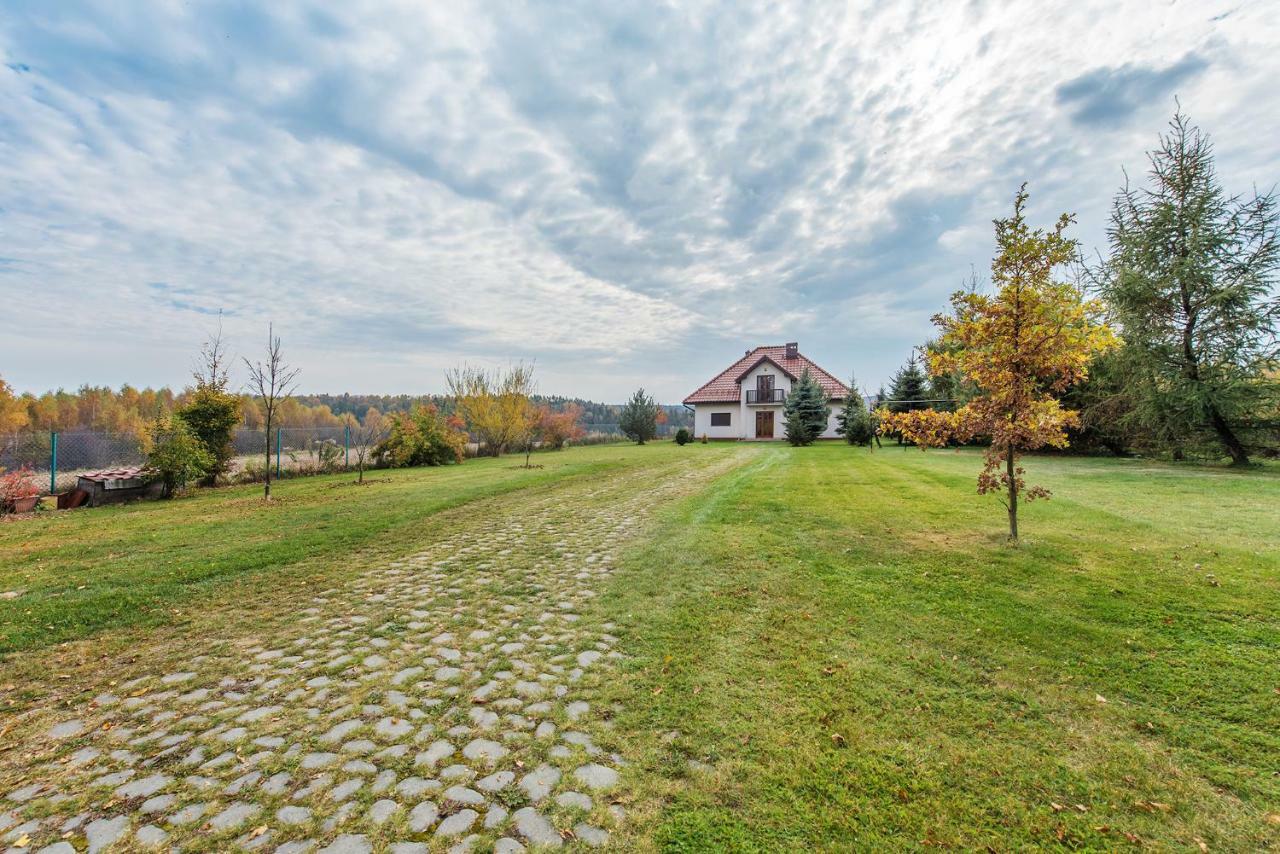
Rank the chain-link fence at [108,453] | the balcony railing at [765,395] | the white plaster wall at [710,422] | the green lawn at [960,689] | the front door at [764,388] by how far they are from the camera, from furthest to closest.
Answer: the white plaster wall at [710,422] < the front door at [764,388] < the balcony railing at [765,395] < the chain-link fence at [108,453] < the green lawn at [960,689]

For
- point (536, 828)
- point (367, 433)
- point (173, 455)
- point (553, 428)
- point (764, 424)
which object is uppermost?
point (764, 424)

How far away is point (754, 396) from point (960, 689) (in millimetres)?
36566

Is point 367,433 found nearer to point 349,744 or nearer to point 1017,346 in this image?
point 349,744

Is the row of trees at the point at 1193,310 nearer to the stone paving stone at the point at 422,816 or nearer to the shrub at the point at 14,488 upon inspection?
the stone paving stone at the point at 422,816

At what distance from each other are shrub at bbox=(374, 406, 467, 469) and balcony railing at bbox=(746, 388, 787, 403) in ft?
77.6

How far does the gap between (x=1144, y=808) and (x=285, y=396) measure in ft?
49.4

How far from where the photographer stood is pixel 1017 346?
581 centimetres

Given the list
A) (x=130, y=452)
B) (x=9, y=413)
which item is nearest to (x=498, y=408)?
(x=130, y=452)

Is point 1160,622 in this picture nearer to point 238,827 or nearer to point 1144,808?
point 1144,808

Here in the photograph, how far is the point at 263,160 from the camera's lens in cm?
1078

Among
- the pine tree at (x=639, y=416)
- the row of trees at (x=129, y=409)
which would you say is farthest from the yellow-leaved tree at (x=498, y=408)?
the pine tree at (x=639, y=416)

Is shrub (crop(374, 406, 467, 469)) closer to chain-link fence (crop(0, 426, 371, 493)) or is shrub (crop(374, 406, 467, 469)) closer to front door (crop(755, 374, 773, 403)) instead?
chain-link fence (crop(0, 426, 371, 493))

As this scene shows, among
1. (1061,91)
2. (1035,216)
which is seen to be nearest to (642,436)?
(1061,91)

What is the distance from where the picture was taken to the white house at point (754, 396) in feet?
124
